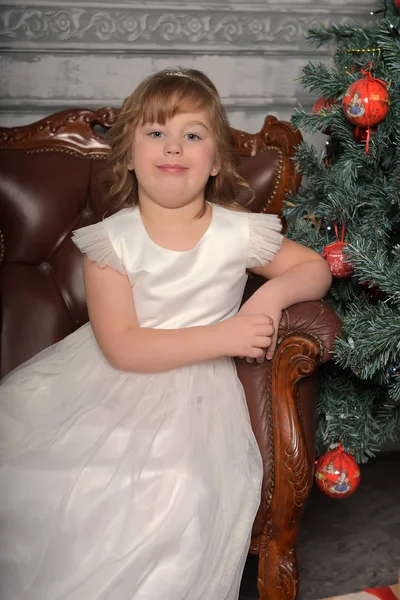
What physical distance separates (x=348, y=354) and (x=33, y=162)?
118 centimetres

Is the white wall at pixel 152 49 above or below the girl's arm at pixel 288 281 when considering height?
above

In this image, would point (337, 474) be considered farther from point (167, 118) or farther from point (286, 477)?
point (167, 118)

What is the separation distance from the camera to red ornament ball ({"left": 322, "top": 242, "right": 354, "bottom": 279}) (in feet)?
7.17

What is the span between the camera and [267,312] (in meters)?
1.94

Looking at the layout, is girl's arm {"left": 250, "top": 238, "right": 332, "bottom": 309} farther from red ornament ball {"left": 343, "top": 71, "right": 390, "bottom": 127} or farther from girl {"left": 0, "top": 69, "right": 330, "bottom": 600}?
red ornament ball {"left": 343, "top": 71, "right": 390, "bottom": 127}

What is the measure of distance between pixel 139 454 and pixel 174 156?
72cm

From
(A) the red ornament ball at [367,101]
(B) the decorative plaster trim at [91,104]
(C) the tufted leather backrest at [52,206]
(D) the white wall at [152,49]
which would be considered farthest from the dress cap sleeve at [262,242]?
(D) the white wall at [152,49]

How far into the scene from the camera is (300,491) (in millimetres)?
1877

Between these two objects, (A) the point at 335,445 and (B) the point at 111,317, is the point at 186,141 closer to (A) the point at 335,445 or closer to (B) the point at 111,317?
(B) the point at 111,317

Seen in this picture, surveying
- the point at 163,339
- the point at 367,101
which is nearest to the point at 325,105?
the point at 367,101

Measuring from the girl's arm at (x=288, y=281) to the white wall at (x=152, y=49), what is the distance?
1.08m

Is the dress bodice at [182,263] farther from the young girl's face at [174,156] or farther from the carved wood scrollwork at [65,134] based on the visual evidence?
the carved wood scrollwork at [65,134]

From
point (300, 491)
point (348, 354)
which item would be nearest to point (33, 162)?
point (348, 354)

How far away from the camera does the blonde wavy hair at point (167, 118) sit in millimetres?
1959
